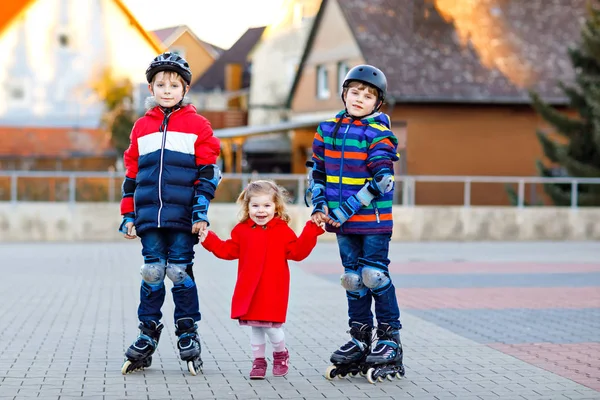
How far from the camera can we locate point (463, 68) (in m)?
31.5

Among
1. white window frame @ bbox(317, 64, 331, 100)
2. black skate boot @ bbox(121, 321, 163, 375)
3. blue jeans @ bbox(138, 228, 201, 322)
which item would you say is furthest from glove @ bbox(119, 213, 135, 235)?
white window frame @ bbox(317, 64, 331, 100)

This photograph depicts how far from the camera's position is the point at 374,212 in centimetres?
668

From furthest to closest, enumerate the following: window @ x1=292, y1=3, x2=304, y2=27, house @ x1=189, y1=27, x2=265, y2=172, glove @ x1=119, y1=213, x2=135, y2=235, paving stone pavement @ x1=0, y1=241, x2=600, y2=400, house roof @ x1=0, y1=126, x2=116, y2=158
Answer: house @ x1=189, y1=27, x2=265, y2=172 → house roof @ x1=0, y1=126, x2=116, y2=158 → window @ x1=292, y1=3, x2=304, y2=27 → glove @ x1=119, y1=213, x2=135, y2=235 → paving stone pavement @ x1=0, y1=241, x2=600, y2=400

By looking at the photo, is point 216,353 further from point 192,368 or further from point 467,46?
point 467,46

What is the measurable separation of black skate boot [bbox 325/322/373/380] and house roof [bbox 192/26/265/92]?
5070cm

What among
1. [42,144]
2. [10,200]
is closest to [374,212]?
[10,200]

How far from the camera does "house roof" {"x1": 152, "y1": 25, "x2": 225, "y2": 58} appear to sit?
68750 mm

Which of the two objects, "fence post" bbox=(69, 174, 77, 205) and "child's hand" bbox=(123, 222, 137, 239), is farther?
"fence post" bbox=(69, 174, 77, 205)

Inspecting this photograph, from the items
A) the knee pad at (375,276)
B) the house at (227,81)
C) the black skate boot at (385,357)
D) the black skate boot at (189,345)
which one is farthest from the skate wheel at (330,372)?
the house at (227,81)

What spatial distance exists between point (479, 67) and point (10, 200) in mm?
14866

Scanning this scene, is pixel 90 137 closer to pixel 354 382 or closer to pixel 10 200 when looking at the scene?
pixel 10 200

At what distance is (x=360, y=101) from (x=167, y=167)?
1199mm

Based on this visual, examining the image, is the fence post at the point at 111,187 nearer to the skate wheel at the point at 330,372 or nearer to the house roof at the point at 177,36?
the skate wheel at the point at 330,372

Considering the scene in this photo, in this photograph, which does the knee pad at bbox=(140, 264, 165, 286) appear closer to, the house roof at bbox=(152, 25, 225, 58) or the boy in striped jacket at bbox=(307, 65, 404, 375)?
the boy in striped jacket at bbox=(307, 65, 404, 375)
